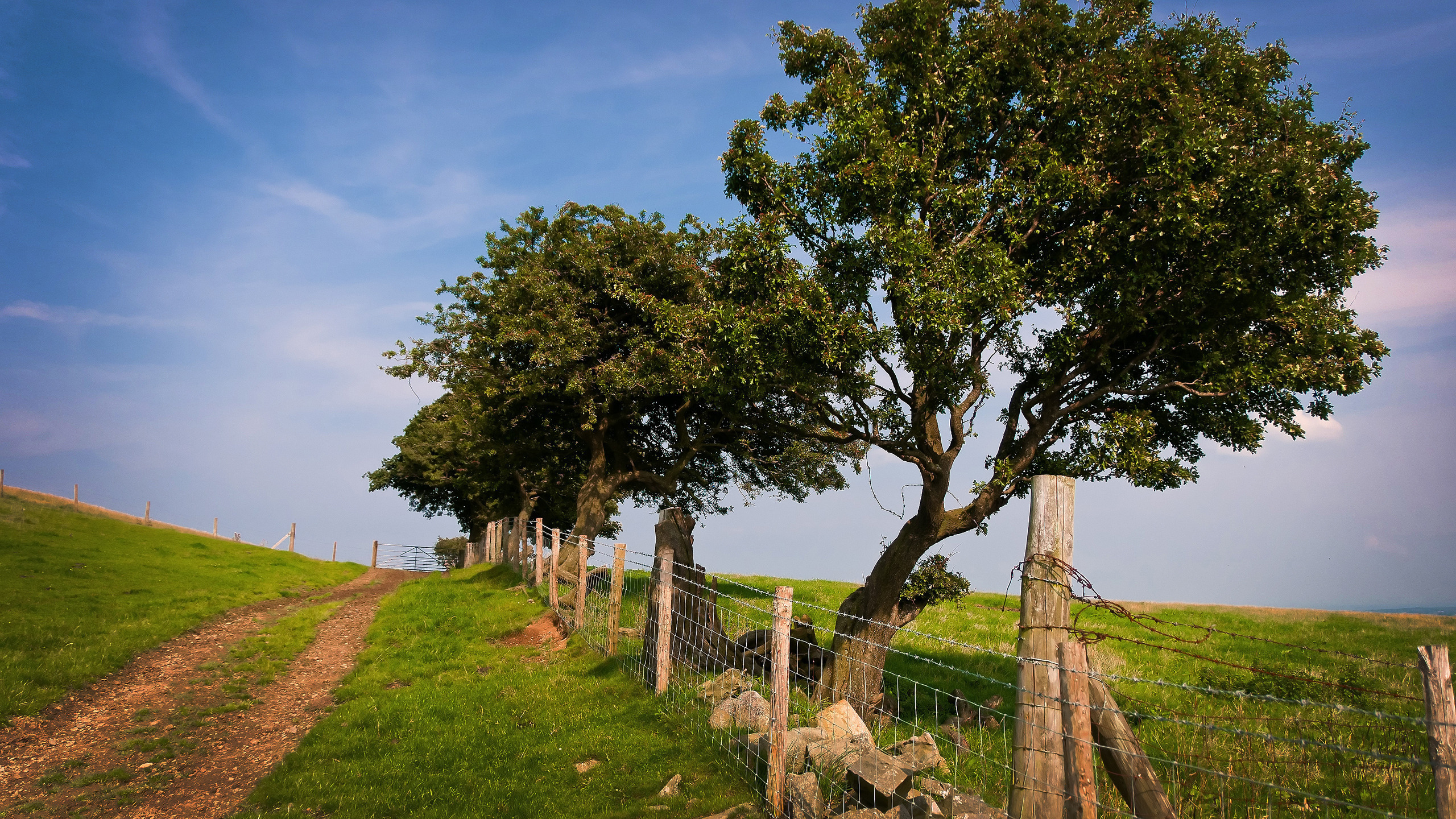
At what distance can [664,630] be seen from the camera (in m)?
12.4

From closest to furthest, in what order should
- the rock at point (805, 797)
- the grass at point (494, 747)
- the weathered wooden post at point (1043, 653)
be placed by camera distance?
the weathered wooden post at point (1043, 653)
the rock at point (805, 797)
the grass at point (494, 747)

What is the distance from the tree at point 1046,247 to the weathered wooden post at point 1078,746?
5639mm

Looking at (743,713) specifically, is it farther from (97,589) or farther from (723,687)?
(97,589)

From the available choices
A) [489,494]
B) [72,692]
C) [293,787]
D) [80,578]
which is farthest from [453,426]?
[293,787]

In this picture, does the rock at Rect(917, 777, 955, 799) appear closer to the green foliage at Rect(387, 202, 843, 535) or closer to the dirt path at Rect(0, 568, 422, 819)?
the dirt path at Rect(0, 568, 422, 819)

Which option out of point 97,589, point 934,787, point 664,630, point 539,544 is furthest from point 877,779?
point 97,589

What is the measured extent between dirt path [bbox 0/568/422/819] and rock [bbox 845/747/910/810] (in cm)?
770

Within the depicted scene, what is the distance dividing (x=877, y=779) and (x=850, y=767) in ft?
1.44

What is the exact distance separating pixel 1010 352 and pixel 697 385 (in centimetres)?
590

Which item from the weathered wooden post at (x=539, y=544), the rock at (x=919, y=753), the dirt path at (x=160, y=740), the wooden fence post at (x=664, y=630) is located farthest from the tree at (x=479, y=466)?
the rock at (x=919, y=753)

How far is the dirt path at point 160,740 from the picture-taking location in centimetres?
966

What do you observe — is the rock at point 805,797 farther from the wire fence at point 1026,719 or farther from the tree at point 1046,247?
the tree at point 1046,247

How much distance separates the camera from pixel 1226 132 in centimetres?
1162

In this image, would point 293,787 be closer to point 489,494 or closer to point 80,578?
point 80,578
